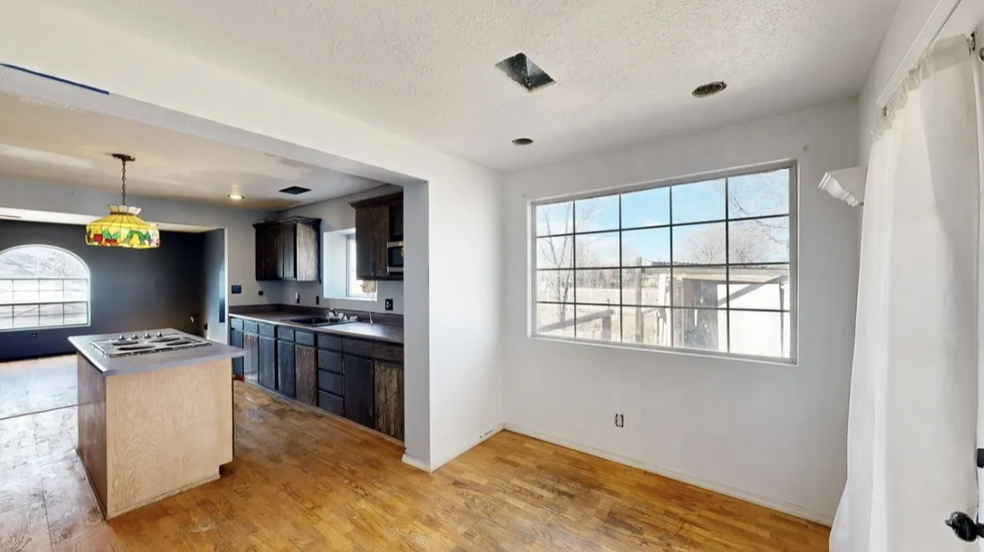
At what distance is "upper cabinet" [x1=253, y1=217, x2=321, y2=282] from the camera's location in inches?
201

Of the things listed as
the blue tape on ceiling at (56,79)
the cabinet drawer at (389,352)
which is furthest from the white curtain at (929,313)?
the cabinet drawer at (389,352)

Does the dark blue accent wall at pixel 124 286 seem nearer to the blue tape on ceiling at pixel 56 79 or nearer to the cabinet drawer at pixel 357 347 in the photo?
the cabinet drawer at pixel 357 347

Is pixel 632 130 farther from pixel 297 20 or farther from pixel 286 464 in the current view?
pixel 286 464

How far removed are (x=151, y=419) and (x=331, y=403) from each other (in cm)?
154

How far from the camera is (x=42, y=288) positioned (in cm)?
652

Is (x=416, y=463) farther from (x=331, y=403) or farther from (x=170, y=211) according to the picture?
(x=170, y=211)

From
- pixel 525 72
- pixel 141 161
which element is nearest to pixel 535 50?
pixel 525 72

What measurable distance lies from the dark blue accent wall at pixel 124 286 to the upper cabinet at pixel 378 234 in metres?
5.01

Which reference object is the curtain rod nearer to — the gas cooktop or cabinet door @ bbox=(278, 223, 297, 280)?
the gas cooktop

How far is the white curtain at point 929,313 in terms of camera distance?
98 cm

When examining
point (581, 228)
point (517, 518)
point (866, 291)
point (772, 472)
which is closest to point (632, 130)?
point (581, 228)

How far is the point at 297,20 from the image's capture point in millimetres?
1482

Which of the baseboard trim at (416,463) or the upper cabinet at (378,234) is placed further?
the upper cabinet at (378,234)

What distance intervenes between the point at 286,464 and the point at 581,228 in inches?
120
